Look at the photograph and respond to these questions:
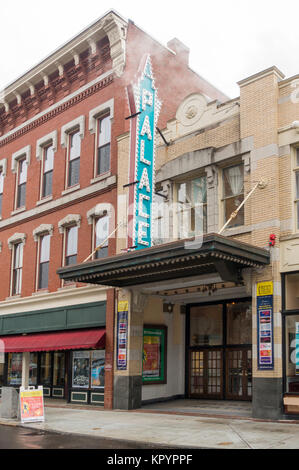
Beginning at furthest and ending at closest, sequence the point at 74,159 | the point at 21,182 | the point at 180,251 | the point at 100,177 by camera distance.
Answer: the point at 21,182 → the point at 74,159 → the point at 100,177 → the point at 180,251

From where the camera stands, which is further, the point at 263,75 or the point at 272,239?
the point at 263,75

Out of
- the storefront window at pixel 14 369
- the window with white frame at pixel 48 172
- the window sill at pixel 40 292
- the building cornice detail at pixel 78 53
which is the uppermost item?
the building cornice detail at pixel 78 53

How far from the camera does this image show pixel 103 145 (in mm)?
21406

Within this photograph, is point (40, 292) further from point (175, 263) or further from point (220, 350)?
point (175, 263)

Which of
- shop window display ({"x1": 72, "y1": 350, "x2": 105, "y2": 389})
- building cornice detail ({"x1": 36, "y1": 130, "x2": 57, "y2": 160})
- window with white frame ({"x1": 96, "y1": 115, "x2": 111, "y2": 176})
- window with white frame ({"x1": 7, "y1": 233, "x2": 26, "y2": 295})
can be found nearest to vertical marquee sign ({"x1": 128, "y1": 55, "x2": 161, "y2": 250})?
window with white frame ({"x1": 96, "y1": 115, "x2": 111, "y2": 176})

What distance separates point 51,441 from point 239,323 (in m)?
8.66

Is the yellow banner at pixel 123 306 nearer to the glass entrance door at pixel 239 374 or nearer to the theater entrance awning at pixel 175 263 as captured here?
the theater entrance awning at pixel 175 263

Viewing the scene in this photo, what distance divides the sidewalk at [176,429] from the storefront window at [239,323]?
386 cm

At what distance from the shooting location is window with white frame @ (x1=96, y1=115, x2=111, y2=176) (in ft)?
69.6

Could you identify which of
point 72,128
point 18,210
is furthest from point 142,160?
point 18,210

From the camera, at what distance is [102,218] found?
2055 centimetres

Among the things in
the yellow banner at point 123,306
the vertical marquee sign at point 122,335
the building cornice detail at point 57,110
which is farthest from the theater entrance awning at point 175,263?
the building cornice detail at point 57,110

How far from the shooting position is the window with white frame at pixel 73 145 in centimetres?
2244
